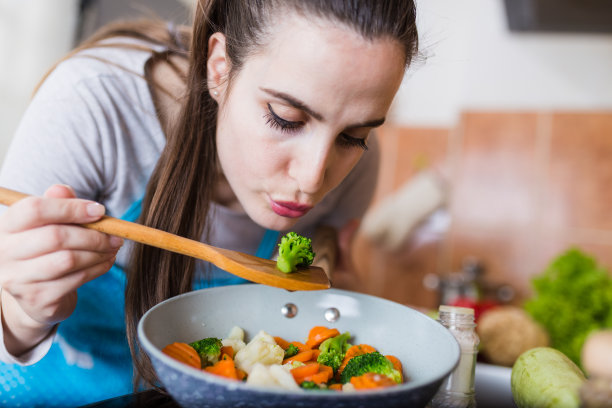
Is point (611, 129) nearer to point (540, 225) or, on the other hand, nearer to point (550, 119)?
point (550, 119)

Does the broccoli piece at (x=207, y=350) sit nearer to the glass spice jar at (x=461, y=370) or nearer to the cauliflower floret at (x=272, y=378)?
the cauliflower floret at (x=272, y=378)

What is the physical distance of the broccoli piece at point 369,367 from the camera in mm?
646

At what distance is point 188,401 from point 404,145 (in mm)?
3247

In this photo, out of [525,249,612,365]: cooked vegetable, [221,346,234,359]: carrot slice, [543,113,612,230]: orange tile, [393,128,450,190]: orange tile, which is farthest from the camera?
[393,128,450,190]: orange tile

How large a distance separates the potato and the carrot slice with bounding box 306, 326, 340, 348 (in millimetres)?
273

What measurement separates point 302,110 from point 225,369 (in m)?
0.39

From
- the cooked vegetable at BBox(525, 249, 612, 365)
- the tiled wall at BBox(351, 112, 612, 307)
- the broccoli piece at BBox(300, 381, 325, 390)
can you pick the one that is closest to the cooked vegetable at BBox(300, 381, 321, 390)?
the broccoli piece at BBox(300, 381, 325, 390)

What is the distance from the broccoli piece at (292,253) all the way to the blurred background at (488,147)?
6.96 ft

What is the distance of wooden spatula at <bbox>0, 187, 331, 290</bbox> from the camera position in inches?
27.0

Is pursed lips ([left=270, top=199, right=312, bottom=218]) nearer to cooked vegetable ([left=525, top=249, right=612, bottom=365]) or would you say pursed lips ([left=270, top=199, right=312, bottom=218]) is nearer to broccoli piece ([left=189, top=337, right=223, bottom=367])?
broccoli piece ([left=189, top=337, right=223, bottom=367])

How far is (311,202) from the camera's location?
0.88m

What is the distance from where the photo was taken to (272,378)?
0.60m

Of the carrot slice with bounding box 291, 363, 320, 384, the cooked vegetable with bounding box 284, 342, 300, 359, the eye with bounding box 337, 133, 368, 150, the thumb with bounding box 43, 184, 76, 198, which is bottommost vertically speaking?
the cooked vegetable with bounding box 284, 342, 300, 359

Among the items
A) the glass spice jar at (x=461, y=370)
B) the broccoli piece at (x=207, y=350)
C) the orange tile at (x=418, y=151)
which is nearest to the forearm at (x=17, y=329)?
the broccoli piece at (x=207, y=350)
